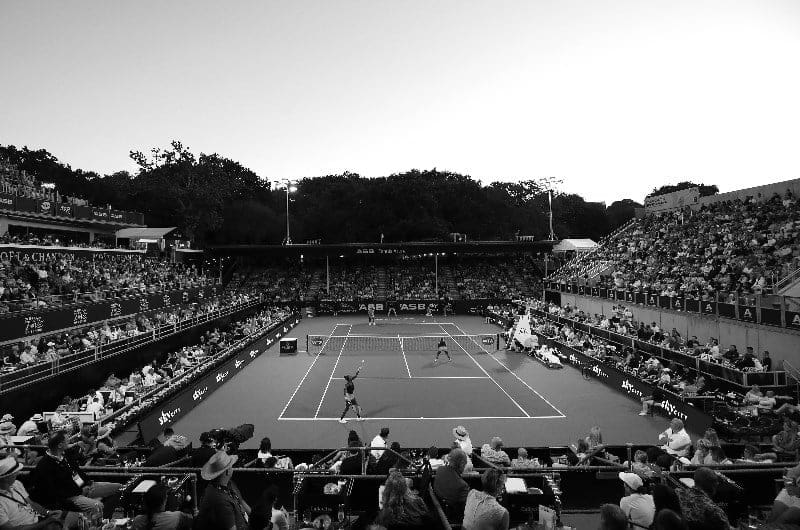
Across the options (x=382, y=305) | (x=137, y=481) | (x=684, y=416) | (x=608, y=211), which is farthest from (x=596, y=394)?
(x=608, y=211)

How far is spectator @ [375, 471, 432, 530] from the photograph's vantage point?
506 cm

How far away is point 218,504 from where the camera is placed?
4.68 m

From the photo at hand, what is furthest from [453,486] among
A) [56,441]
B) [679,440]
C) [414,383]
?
[414,383]

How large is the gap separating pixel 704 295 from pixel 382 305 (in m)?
32.1

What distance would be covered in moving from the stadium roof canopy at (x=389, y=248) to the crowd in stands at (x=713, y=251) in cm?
1571

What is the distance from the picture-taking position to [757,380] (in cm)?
1596

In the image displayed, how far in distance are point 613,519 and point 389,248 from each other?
51.9 meters

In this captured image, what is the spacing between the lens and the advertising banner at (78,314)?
19891mm

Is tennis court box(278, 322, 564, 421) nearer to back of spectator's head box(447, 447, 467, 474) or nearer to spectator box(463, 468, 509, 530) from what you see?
back of spectator's head box(447, 447, 467, 474)

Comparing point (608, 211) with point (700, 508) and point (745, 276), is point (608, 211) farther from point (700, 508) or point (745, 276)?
point (700, 508)

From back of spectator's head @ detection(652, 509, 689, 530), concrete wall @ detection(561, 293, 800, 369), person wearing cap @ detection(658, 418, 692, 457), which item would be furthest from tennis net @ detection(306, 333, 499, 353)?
back of spectator's head @ detection(652, 509, 689, 530)

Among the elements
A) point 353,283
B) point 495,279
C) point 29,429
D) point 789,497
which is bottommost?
point 29,429

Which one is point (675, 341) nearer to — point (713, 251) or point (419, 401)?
point (713, 251)

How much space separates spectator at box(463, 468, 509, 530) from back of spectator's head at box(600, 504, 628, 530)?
0.88 meters
